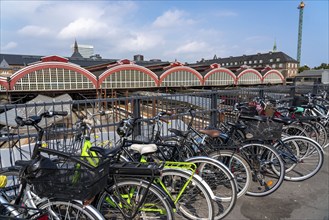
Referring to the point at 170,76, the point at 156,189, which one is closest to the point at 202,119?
the point at 156,189

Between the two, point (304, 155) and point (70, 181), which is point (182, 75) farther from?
point (70, 181)

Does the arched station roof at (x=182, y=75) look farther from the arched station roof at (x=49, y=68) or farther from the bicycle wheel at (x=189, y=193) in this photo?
the bicycle wheel at (x=189, y=193)

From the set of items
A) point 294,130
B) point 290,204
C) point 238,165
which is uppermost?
point 294,130

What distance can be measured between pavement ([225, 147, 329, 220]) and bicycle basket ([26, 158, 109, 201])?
5.57ft

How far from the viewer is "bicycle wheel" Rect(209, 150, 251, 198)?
9.17 ft

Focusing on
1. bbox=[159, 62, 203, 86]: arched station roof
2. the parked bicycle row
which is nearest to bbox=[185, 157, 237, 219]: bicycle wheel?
the parked bicycle row

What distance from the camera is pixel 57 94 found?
115 feet

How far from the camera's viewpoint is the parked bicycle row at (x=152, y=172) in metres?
1.74

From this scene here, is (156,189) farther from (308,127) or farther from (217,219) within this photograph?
(308,127)

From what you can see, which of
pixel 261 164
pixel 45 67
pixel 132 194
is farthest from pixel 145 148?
pixel 45 67

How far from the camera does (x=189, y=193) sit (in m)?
2.38

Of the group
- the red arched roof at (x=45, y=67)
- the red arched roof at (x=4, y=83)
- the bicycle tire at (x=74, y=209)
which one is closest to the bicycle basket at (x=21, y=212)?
the bicycle tire at (x=74, y=209)

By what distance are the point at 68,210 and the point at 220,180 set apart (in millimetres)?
1659

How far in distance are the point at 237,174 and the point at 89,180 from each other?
6.48 ft
